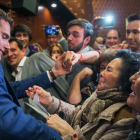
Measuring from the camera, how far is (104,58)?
5.15 ft

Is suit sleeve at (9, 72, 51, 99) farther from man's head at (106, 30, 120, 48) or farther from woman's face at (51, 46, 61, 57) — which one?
man's head at (106, 30, 120, 48)

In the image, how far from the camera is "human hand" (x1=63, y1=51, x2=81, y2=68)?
4.82 ft

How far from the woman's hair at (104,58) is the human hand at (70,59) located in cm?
19

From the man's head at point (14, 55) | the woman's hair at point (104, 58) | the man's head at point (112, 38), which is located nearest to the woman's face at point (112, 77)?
the woman's hair at point (104, 58)

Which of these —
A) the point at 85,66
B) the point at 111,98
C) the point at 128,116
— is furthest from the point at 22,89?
the point at 128,116

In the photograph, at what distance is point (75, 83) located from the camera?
5.20 ft

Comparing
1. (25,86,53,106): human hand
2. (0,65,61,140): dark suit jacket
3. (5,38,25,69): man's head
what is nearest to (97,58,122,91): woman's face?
(25,86,53,106): human hand

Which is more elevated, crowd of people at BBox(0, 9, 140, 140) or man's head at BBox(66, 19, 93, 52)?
man's head at BBox(66, 19, 93, 52)

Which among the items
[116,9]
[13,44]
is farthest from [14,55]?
[116,9]

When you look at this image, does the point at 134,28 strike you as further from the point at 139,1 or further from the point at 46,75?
the point at 139,1

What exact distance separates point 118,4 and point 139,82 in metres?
4.73

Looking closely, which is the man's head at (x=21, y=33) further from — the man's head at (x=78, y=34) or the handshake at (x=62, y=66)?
the handshake at (x=62, y=66)

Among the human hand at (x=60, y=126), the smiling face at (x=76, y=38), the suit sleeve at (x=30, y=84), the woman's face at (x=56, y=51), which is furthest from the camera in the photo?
the woman's face at (x=56, y=51)

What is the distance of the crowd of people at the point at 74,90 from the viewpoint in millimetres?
782
